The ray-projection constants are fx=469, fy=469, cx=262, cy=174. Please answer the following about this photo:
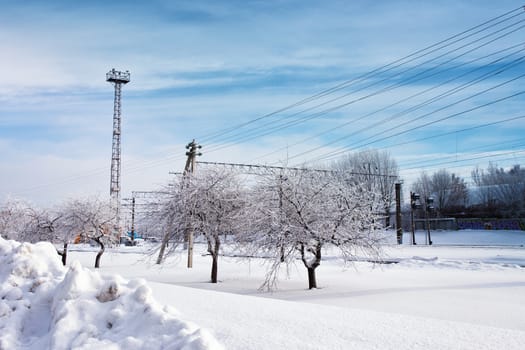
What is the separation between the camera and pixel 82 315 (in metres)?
5.09

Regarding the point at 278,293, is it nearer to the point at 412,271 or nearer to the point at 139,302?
the point at 412,271

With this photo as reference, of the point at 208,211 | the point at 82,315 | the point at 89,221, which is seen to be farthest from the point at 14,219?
the point at 82,315

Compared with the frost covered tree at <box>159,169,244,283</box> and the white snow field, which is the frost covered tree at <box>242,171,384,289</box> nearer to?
the frost covered tree at <box>159,169,244,283</box>

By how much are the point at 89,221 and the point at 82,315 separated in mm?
25905

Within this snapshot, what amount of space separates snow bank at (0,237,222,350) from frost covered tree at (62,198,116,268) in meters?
23.7

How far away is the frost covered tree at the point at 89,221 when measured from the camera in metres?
29.4

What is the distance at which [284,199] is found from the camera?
15531 mm

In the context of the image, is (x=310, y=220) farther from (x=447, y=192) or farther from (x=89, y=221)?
(x=447, y=192)

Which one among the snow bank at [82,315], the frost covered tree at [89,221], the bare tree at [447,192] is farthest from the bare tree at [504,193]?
the snow bank at [82,315]

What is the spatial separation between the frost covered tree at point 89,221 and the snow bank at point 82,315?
77.7ft

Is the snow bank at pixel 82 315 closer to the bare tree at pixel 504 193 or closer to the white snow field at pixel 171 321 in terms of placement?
the white snow field at pixel 171 321

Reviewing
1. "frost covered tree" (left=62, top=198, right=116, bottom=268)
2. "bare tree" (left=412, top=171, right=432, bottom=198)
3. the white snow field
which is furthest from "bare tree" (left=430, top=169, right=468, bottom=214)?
the white snow field

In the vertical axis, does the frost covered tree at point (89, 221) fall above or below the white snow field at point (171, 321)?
above

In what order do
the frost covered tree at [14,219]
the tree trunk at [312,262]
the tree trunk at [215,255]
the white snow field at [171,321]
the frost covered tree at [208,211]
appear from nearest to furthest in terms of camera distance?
the white snow field at [171,321]
the tree trunk at [312,262]
the tree trunk at [215,255]
the frost covered tree at [208,211]
the frost covered tree at [14,219]
